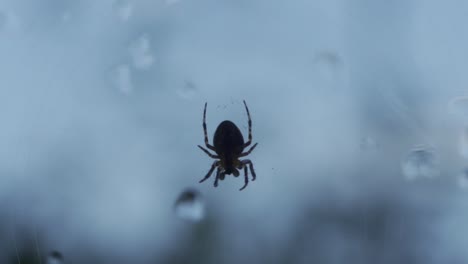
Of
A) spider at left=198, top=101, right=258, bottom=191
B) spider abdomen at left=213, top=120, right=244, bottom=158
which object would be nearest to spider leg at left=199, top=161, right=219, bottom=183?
spider at left=198, top=101, right=258, bottom=191

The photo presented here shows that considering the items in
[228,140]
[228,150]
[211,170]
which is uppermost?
[228,140]

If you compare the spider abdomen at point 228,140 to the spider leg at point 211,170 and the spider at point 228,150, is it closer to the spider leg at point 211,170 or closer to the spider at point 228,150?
the spider at point 228,150

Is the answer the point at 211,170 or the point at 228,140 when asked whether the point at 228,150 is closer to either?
the point at 228,140

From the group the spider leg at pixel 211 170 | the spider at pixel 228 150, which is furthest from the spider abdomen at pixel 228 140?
the spider leg at pixel 211 170

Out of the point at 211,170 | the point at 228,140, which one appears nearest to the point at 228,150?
the point at 228,140

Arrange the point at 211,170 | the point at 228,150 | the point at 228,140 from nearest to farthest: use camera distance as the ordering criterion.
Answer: the point at 228,140, the point at 228,150, the point at 211,170

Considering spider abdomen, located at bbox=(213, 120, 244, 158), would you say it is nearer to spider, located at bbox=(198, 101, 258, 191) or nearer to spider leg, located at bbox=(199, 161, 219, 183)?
spider, located at bbox=(198, 101, 258, 191)

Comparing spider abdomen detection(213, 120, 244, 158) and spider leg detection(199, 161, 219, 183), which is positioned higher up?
spider abdomen detection(213, 120, 244, 158)

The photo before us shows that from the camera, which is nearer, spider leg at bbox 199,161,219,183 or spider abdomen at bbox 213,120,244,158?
spider abdomen at bbox 213,120,244,158
